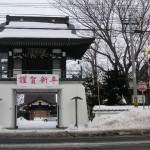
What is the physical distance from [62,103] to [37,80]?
2858 mm

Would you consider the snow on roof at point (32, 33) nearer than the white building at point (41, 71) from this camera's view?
No

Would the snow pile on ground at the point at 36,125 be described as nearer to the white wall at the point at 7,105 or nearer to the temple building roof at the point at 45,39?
the white wall at the point at 7,105

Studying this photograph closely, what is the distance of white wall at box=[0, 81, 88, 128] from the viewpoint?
28422mm

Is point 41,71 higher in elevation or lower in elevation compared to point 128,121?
higher

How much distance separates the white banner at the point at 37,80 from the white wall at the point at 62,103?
50 cm

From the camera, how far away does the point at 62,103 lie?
2916cm

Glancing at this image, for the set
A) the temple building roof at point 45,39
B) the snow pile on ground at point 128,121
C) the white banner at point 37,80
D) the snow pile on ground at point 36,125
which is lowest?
the snow pile on ground at point 36,125

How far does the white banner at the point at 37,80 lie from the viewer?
2870cm

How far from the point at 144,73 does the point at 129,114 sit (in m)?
16.0

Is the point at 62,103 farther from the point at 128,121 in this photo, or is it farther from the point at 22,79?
the point at 128,121

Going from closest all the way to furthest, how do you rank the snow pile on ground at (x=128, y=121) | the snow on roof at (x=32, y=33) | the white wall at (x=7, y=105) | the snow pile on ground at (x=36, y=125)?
the snow pile on ground at (x=128, y=121) < the white wall at (x=7, y=105) < the snow on roof at (x=32, y=33) < the snow pile on ground at (x=36, y=125)

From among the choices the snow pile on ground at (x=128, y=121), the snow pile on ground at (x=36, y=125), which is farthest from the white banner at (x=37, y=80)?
the snow pile on ground at (x=128, y=121)

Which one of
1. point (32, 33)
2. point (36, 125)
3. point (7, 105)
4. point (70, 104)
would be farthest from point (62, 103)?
point (36, 125)

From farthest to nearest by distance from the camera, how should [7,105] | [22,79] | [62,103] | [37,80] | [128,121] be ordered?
1. [62,103]
2. [37,80]
3. [22,79]
4. [7,105]
5. [128,121]
